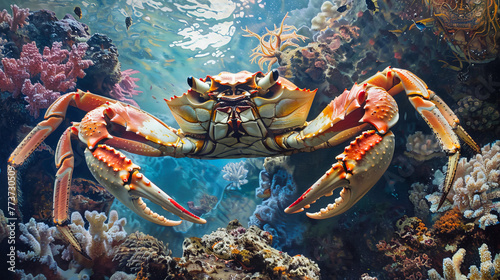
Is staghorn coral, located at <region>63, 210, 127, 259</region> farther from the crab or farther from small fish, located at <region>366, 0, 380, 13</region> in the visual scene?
small fish, located at <region>366, 0, 380, 13</region>

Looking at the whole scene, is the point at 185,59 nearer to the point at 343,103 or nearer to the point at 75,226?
the point at 75,226

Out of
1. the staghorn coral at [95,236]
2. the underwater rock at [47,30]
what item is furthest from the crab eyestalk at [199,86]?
the underwater rock at [47,30]

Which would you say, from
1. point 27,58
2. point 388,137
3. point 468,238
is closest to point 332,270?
point 468,238

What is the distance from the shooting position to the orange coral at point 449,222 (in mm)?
2859

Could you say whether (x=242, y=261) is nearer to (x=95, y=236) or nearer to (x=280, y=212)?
(x=95, y=236)

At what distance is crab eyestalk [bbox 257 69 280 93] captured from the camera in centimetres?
279

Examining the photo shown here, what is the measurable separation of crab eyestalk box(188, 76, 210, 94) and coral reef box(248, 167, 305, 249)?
2.96 meters

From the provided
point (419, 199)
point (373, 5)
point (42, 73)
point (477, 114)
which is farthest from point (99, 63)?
point (477, 114)

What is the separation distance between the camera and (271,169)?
5.36 meters

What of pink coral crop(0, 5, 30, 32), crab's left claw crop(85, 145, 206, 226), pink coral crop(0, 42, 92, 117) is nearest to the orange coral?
crab's left claw crop(85, 145, 206, 226)

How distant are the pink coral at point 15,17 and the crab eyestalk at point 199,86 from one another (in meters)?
4.75

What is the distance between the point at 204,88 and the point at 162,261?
77.2 inches

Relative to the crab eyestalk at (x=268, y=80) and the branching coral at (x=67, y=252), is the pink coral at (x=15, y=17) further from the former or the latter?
the crab eyestalk at (x=268, y=80)

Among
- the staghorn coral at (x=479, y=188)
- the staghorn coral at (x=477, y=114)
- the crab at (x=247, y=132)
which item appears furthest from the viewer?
the staghorn coral at (x=477, y=114)
